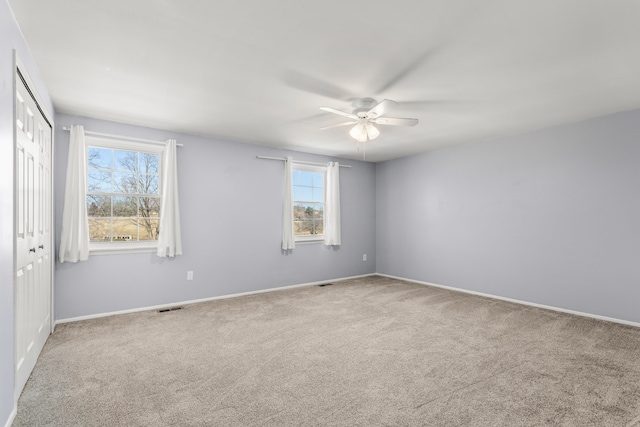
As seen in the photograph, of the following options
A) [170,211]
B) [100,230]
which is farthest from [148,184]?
[100,230]

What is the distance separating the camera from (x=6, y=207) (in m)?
1.85

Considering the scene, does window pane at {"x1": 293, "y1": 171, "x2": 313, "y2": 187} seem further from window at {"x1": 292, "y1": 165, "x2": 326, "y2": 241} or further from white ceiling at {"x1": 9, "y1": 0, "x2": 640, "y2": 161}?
white ceiling at {"x1": 9, "y1": 0, "x2": 640, "y2": 161}

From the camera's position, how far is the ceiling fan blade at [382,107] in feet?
9.28

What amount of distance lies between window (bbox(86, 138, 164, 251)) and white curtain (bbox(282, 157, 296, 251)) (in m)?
1.90

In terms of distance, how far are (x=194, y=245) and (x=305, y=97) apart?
2.69 metres

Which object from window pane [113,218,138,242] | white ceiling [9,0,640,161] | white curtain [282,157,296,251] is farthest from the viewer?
white curtain [282,157,296,251]

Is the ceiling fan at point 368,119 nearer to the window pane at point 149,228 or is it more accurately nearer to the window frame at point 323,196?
the window frame at point 323,196

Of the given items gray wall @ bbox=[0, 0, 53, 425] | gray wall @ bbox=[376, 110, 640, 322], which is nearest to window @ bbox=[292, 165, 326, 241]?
gray wall @ bbox=[376, 110, 640, 322]

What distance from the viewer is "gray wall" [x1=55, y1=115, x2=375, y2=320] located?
389 cm

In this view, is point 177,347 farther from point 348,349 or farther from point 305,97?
point 305,97

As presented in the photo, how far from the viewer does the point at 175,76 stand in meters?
2.82

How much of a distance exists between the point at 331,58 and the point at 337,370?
2430 millimetres

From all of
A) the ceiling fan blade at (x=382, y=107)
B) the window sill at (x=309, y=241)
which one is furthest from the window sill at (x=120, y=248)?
the ceiling fan blade at (x=382, y=107)

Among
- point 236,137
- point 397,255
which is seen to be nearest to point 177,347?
point 236,137
